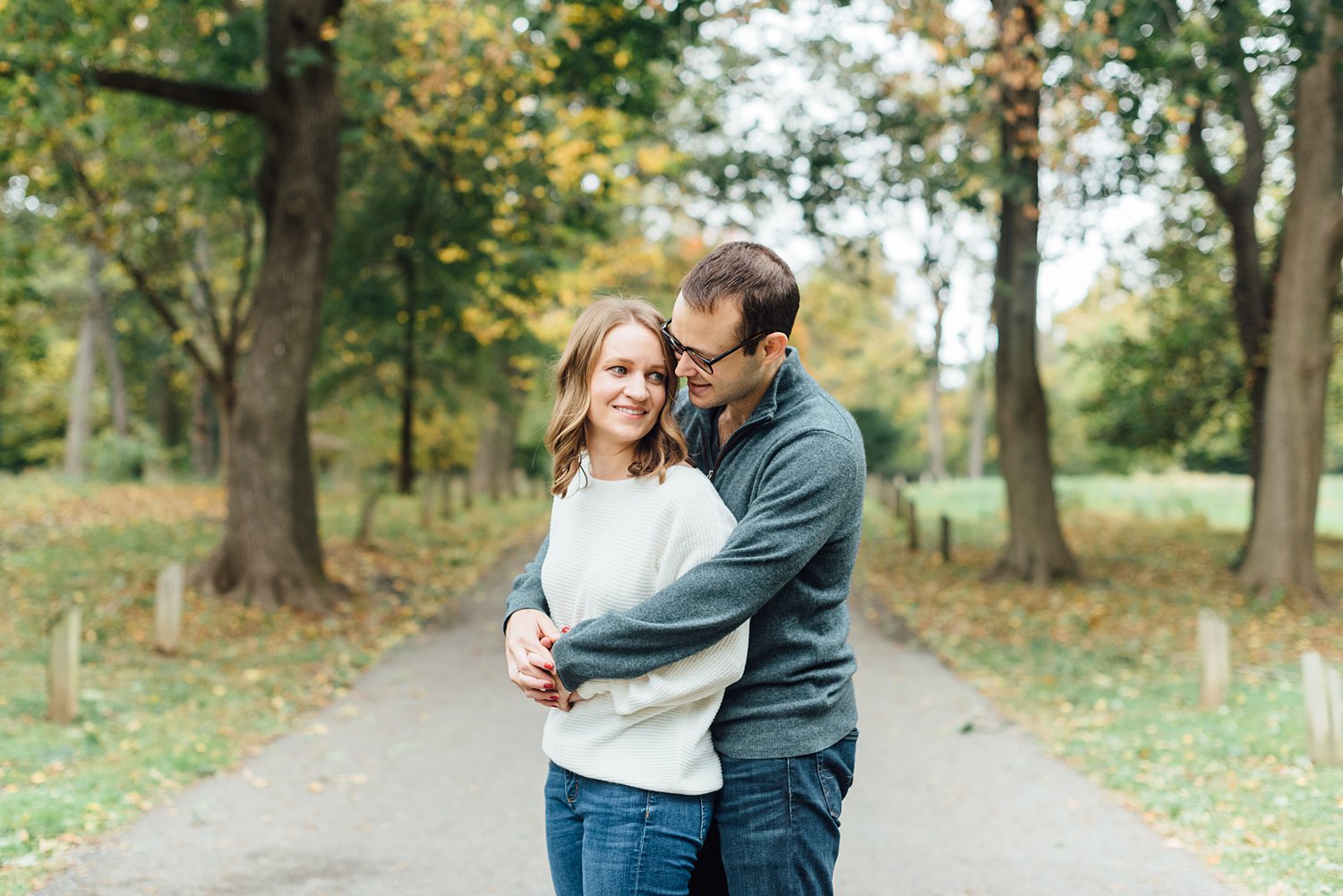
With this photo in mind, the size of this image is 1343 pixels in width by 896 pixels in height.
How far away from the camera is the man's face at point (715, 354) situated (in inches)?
94.0

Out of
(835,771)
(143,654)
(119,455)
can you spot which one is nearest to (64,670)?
(143,654)

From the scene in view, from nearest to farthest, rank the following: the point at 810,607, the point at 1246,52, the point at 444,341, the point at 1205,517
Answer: the point at 810,607 → the point at 1246,52 → the point at 444,341 → the point at 1205,517

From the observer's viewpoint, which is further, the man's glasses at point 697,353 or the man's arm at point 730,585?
the man's glasses at point 697,353

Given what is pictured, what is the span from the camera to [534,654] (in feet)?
7.85

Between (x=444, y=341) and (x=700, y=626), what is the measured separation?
2144 centimetres

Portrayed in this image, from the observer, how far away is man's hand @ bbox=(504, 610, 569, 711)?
2.39 m

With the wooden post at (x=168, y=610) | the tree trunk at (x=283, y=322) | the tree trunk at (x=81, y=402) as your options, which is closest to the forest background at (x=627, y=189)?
the tree trunk at (x=283, y=322)

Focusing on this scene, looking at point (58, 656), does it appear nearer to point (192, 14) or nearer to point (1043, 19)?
point (192, 14)

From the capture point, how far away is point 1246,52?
8875 mm

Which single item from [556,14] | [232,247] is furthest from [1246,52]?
[232,247]

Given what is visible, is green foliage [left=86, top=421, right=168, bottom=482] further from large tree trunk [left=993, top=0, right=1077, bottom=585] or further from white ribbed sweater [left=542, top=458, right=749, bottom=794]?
white ribbed sweater [left=542, top=458, right=749, bottom=794]

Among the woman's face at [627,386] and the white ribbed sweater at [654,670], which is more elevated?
the woman's face at [627,386]

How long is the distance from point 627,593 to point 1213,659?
7.21 m

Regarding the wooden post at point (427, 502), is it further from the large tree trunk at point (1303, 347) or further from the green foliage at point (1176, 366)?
the large tree trunk at point (1303, 347)
